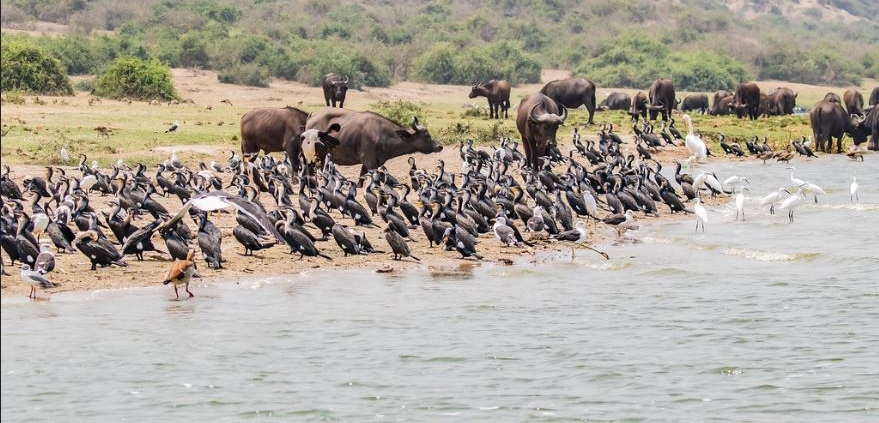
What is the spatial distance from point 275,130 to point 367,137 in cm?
210

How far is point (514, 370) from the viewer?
37.5ft

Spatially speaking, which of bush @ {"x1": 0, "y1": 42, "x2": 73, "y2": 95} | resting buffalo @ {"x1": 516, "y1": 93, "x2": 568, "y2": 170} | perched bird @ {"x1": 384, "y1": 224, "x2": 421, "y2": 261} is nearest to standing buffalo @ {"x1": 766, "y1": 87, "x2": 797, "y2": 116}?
resting buffalo @ {"x1": 516, "y1": 93, "x2": 568, "y2": 170}

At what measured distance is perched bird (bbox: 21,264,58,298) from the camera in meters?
12.6

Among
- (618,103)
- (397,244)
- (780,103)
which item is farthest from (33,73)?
(780,103)

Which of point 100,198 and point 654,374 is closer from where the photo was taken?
point 654,374

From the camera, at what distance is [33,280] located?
1269 centimetres

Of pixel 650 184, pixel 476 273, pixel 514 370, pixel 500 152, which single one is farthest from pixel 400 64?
pixel 514 370

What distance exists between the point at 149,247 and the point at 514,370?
5857 mm

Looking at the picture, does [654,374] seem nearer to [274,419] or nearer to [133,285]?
[274,419]

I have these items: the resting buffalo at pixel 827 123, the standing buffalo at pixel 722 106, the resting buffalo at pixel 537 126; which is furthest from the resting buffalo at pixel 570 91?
the resting buffalo at pixel 537 126

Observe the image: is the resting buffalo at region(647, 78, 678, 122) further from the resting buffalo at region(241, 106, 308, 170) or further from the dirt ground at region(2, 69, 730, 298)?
the resting buffalo at region(241, 106, 308, 170)

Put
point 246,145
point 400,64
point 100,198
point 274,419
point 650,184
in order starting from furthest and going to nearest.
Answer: point 400,64
point 246,145
point 650,184
point 100,198
point 274,419

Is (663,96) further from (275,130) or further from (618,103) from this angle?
(275,130)

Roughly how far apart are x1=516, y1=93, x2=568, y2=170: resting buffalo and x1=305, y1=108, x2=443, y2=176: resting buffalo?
3.29m
